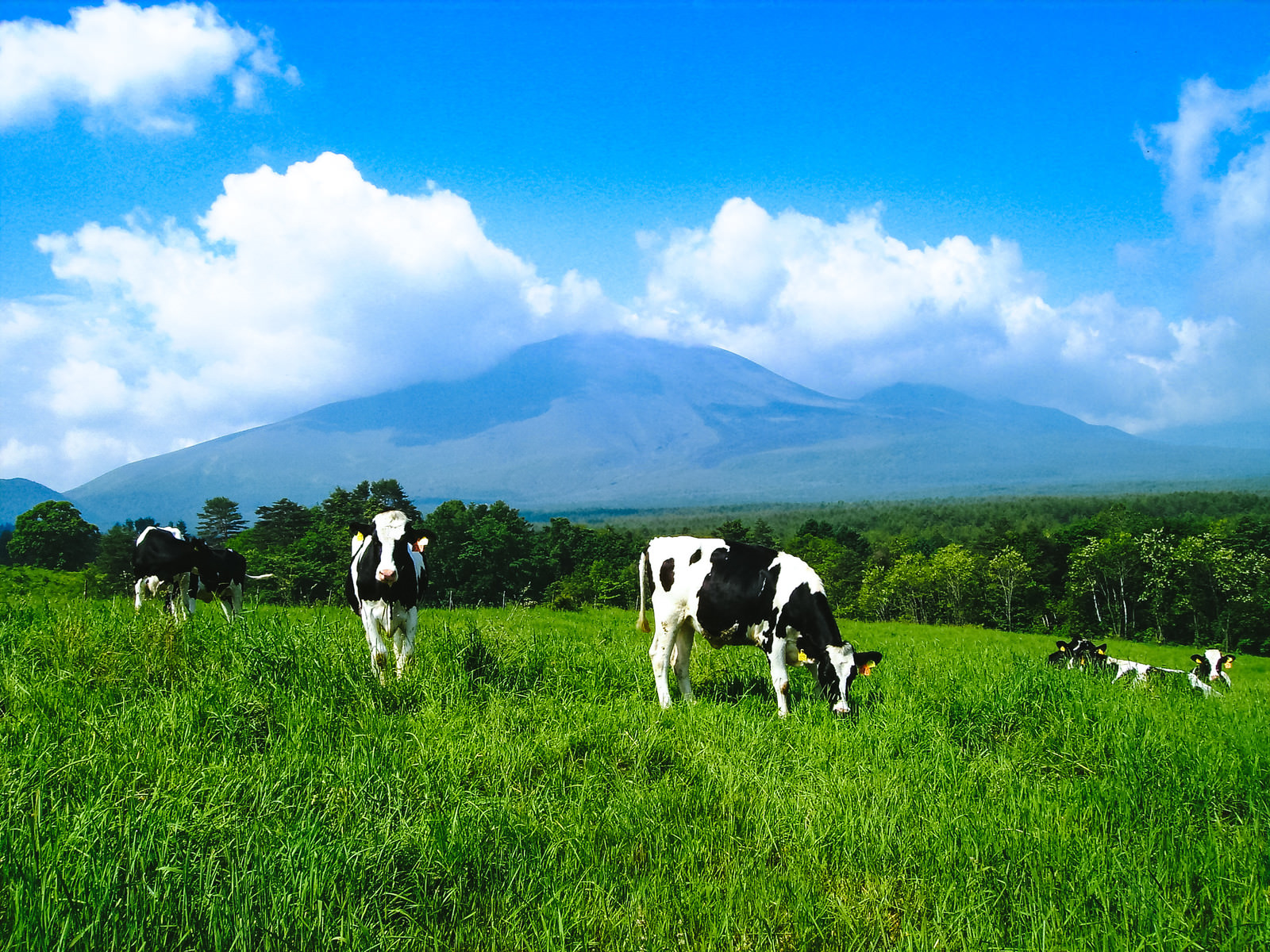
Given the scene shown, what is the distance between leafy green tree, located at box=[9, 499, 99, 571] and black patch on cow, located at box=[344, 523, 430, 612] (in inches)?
3015

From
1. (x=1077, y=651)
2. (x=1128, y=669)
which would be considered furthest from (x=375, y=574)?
(x=1077, y=651)

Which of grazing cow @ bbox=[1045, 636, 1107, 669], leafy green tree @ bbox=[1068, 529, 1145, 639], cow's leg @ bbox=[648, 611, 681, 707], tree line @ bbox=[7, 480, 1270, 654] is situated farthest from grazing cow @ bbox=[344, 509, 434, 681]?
leafy green tree @ bbox=[1068, 529, 1145, 639]

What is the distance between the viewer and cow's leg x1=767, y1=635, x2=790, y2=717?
7723mm

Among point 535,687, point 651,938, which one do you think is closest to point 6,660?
point 535,687

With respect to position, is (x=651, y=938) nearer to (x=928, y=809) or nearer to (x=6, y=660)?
(x=928, y=809)

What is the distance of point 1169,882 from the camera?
3.85 meters

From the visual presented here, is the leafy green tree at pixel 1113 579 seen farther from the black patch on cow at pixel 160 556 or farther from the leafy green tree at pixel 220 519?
the leafy green tree at pixel 220 519

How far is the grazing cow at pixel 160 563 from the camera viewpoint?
1217 centimetres

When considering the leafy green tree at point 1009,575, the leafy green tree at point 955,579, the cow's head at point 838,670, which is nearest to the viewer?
the cow's head at point 838,670

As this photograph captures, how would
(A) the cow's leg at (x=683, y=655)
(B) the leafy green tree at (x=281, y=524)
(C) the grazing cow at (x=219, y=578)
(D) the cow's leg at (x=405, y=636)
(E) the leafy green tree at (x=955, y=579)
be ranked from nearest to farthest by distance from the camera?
(D) the cow's leg at (x=405, y=636) < (A) the cow's leg at (x=683, y=655) < (C) the grazing cow at (x=219, y=578) < (E) the leafy green tree at (x=955, y=579) < (B) the leafy green tree at (x=281, y=524)

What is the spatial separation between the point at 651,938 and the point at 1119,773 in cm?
398

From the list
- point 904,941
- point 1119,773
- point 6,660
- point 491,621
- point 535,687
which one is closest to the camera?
point 904,941

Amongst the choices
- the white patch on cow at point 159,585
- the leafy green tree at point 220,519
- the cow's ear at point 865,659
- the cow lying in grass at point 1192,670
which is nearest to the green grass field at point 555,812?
the cow's ear at point 865,659

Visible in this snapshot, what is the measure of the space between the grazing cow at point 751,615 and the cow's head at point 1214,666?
1477 centimetres
